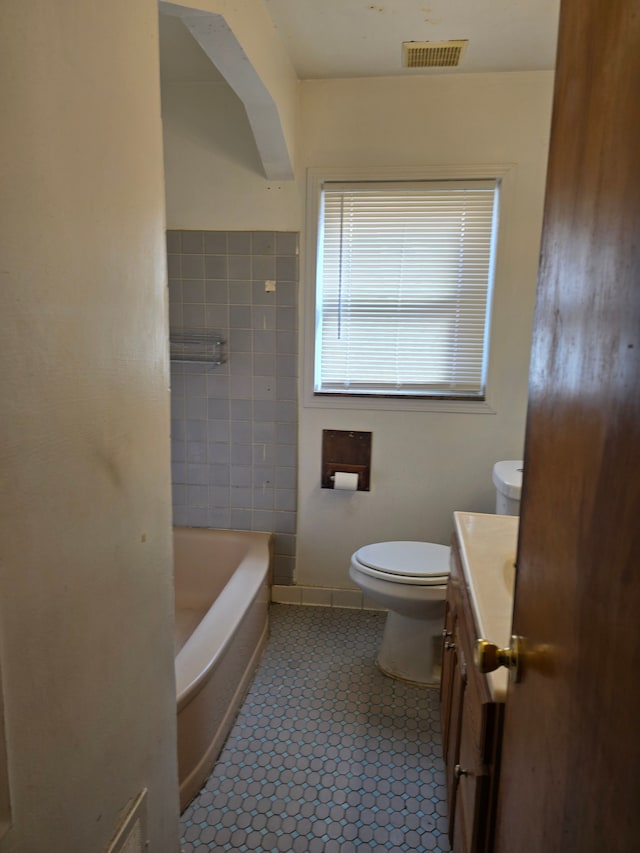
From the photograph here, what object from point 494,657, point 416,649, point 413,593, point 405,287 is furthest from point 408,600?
point 405,287

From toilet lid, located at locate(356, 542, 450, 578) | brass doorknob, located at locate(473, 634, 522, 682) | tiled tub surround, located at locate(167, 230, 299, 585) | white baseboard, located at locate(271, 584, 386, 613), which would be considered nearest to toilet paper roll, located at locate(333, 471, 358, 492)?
tiled tub surround, located at locate(167, 230, 299, 585)

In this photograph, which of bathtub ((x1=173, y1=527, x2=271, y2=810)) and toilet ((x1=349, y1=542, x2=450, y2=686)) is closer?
bathtub ((x1=173, y1=527, x2=271, y2=810))

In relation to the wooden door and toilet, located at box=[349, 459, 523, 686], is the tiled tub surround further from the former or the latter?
the wooden door

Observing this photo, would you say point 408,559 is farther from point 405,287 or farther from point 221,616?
point 405,287

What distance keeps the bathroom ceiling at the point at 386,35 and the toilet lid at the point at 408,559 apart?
202cm

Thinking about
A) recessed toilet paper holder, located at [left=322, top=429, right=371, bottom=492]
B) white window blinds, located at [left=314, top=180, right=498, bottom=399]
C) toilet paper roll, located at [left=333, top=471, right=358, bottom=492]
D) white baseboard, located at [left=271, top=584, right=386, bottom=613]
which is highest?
white window blinds, located at [left=314, top=180, right=498, bottom=399]

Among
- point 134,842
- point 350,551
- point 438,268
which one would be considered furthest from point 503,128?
point 134,842

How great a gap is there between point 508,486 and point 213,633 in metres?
1.23

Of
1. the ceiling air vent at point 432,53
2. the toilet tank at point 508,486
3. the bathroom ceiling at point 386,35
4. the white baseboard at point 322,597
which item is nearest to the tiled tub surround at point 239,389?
the white baseboard at point 322,597

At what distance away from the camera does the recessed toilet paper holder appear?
259 centimetres

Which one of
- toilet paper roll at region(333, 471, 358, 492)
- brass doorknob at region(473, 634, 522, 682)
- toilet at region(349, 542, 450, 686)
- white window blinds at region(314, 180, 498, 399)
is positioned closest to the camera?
brass doorknob at region(473, 634, 522, 682)

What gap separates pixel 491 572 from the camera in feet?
4.48

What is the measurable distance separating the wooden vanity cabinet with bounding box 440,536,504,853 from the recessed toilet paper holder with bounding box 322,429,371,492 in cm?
93

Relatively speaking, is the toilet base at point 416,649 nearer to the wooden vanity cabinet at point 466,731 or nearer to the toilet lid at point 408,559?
the toilet lid at point 408,559
